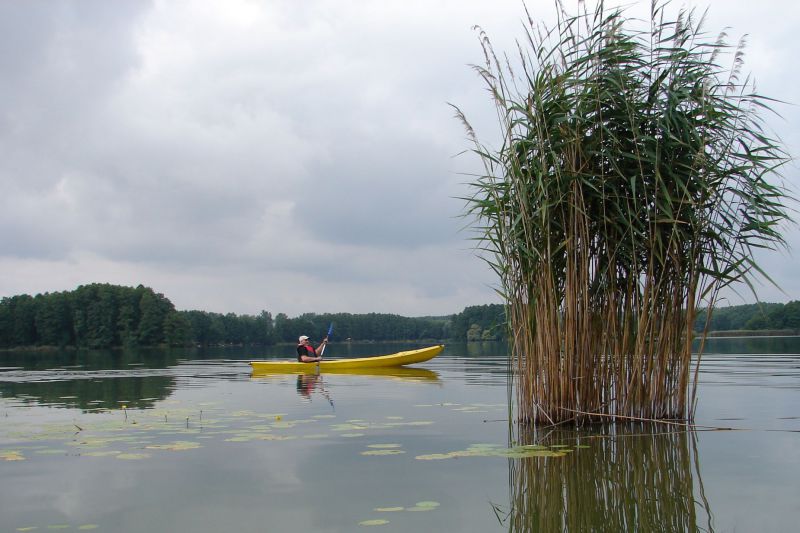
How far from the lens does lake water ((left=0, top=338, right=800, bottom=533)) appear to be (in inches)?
207

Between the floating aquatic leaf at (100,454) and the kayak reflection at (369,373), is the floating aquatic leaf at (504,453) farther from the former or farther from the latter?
the kayak reflection at (369,373)

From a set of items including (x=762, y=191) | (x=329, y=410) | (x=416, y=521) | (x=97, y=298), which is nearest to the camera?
(x=416, y=521)

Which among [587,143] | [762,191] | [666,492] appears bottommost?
[666,492]

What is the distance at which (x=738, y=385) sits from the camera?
15.8 meters

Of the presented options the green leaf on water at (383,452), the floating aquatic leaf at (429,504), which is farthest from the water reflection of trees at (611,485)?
the green leaf on water at (383,452)

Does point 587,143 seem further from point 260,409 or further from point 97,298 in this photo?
point 97,298

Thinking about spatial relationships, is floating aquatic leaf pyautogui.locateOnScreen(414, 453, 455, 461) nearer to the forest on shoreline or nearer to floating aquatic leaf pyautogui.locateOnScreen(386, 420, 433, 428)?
floating aquatic leaf pyautogui.locateOnScreen(386, 420, 433, 428)

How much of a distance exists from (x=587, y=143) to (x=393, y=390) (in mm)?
8781

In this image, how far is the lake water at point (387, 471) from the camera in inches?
207

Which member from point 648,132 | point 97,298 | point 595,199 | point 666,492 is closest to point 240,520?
point 666,492

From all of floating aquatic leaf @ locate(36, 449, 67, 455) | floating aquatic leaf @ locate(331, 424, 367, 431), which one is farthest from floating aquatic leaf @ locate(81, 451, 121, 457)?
floating aquatic leaf @ locate(331, 424, 367, 431)

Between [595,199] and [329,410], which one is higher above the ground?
[595,199]

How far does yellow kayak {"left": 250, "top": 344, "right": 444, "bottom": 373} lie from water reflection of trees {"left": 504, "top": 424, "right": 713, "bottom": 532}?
1511cm

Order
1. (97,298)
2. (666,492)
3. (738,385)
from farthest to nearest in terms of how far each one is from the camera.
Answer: (97,298) → (738,385) → (666,492)
